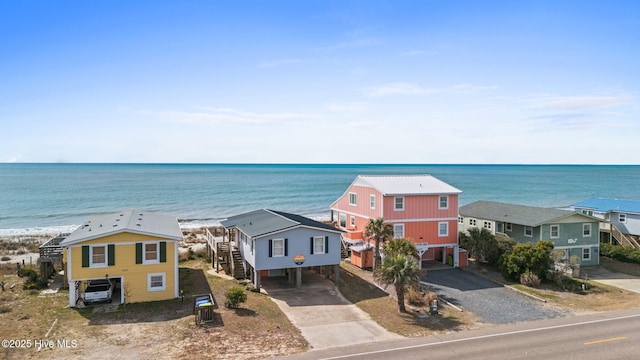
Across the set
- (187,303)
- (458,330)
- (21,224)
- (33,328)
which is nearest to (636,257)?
(458,330)

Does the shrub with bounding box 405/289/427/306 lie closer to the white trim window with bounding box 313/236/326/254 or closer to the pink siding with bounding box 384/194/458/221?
the white trim window with bounding box 313/236/326/254

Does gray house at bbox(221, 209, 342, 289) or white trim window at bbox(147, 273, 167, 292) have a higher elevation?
gray house at bbox(221, 209, 342, 289)

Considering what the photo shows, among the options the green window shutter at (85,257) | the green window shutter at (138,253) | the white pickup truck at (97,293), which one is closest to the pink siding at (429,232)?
the green window shutter at (138,253)

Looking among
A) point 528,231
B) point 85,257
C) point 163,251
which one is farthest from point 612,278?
point 85,257

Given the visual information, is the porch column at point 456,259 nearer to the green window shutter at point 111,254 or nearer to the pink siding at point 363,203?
the pink siding at point 363,203

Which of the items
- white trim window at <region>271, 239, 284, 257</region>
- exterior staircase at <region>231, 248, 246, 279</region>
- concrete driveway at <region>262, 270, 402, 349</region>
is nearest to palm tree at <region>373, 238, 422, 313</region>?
concrete driveway at <region>262, 270, 402, 349</region>

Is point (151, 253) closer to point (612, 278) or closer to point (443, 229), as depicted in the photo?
point (443, 229)
